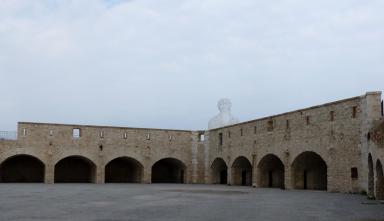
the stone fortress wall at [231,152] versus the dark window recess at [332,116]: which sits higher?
the dark window recess at [332,116]

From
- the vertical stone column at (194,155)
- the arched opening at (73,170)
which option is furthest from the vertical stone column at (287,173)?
the arched opening at (73,170)

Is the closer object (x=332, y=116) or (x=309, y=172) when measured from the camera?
(x=332, y=116)

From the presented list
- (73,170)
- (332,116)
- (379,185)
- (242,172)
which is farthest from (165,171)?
(379,185)

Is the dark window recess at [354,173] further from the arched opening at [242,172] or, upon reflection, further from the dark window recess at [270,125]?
the arched opening at [242,172]

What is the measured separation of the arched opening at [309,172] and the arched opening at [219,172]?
1057 centimetres

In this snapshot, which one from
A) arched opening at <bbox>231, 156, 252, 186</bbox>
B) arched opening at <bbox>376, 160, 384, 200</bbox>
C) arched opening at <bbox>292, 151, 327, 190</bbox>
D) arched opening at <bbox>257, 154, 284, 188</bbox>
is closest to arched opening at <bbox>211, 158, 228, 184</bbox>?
arched opening at <bbox>231, 156, 252, 186</bbox>

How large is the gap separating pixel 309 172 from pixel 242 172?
25.5 feet

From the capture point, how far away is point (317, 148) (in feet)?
78.4

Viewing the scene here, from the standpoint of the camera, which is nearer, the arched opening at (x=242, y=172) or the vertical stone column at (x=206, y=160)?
the arched opening at (x=242, y=172)

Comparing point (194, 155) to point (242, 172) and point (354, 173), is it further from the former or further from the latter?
point (354, 173)

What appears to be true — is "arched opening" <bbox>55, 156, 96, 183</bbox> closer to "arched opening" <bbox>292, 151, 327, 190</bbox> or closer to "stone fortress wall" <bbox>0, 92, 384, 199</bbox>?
"stone fortress wall" <bbox>0, 92, 384, 199</bbox>

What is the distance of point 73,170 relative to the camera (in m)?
37.7

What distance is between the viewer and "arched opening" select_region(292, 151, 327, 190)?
1024 inches

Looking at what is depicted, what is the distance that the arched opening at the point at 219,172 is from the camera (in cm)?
3675
